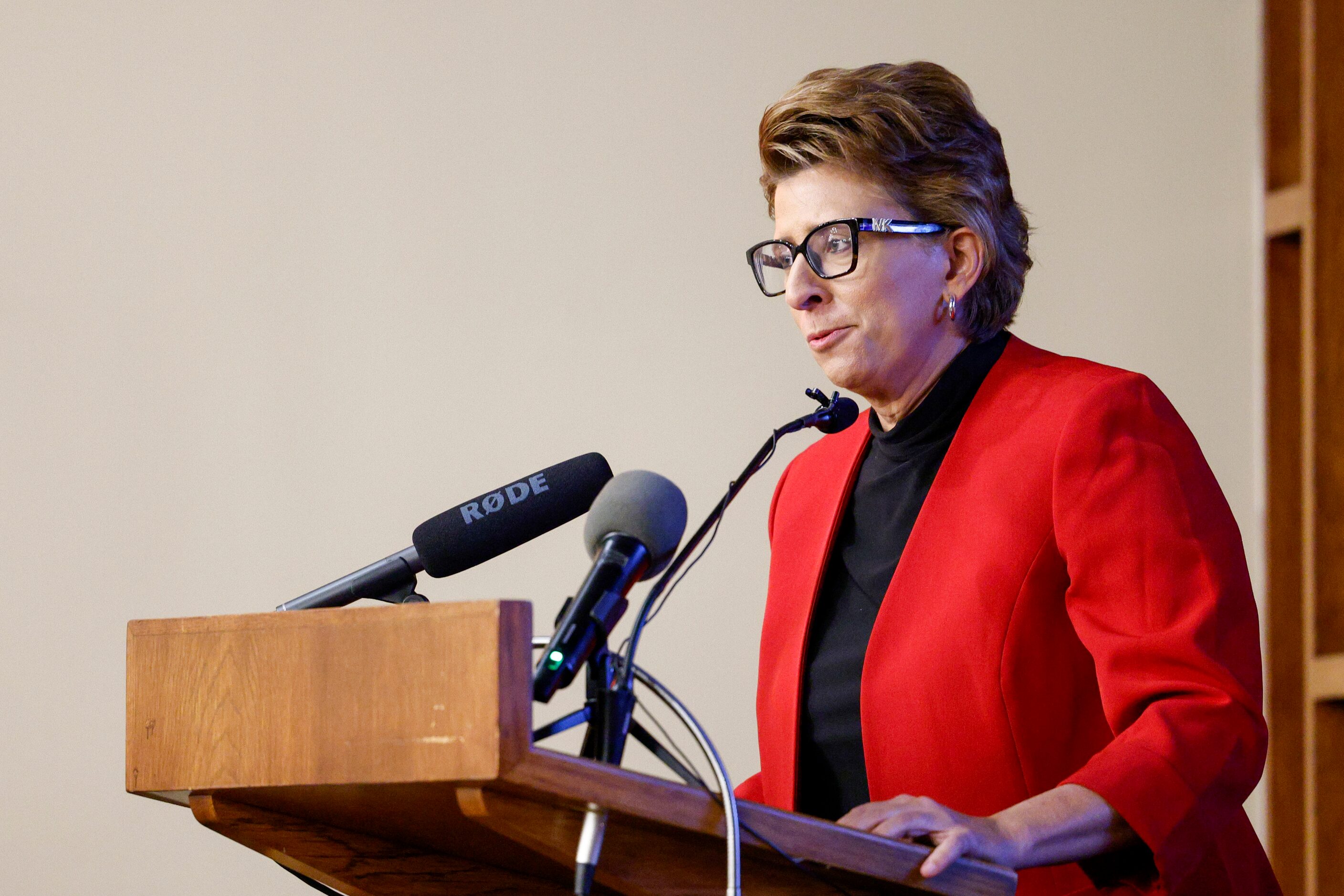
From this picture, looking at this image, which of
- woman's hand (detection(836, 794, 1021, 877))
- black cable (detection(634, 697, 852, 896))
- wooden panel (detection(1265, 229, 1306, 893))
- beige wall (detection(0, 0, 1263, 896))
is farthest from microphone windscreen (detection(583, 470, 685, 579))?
wooden panel (detection(1265, 229, 1306, 893))

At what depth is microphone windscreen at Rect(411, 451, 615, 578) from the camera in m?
1.29

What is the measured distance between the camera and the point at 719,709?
299 centimetres

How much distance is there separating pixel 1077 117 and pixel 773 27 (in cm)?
78

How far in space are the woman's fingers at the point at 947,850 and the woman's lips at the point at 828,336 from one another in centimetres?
78

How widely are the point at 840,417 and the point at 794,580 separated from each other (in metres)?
0.56

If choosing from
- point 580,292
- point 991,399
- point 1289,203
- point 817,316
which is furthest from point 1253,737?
point 1289,203

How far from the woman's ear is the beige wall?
1.28 m

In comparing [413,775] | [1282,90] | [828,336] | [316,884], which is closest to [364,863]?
[316,884]

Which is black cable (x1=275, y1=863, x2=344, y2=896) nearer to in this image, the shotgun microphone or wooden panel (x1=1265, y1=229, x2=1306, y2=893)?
the shotgun microphone

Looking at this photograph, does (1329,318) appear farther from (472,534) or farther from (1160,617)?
(472,534)

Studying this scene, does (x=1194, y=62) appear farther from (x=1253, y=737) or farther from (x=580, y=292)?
(x=1253, y=737)

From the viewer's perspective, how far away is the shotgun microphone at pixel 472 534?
4.22ft

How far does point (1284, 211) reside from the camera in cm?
325

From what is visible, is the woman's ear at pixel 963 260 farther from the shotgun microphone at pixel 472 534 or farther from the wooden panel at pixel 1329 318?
the wooden panel at pixel 1329 318
